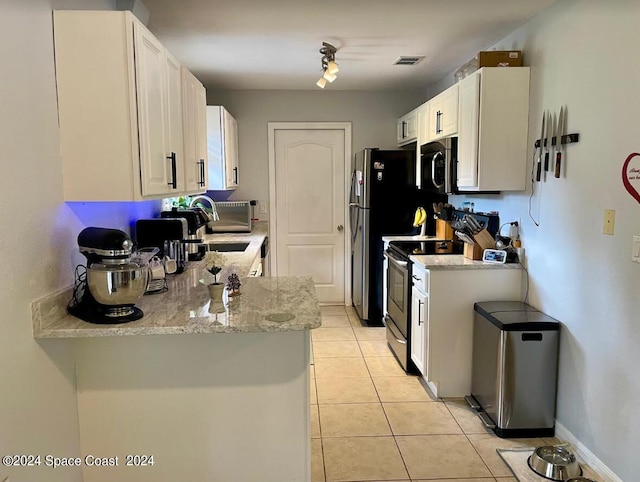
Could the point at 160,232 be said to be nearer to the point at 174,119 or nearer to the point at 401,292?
the point at 174,119

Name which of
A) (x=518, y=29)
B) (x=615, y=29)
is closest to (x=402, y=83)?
(x=518, y=29)

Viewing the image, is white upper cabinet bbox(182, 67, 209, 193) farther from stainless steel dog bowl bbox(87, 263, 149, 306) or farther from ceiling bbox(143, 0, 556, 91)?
stainless steel dog bowl bbox(87, 263, 149, 306)

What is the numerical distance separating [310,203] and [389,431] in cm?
306

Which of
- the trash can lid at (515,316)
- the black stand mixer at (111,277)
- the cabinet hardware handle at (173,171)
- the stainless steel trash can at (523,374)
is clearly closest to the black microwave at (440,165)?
the trash can lid at (515,316)

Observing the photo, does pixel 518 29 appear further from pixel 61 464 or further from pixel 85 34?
pixel 61 464

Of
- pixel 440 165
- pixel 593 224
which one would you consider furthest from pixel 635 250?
pixel 440 165

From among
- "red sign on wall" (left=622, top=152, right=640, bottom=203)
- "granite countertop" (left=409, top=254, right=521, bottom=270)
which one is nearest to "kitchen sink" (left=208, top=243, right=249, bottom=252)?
"granite countertop" (left=409, top=254, right=521, bottom=270)

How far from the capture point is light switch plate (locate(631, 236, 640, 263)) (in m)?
2.12

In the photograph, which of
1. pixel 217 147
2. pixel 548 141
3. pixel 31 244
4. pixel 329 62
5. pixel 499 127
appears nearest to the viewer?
pixel 31 244

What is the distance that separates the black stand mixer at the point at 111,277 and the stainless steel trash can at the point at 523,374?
6.38 feet

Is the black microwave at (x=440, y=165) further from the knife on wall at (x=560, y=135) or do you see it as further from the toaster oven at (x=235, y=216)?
the toaster oven at (x=235, y=216)

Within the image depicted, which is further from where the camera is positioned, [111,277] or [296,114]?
[296,114]

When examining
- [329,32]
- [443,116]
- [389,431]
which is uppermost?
[329,32]

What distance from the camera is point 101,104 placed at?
179 centimetres
